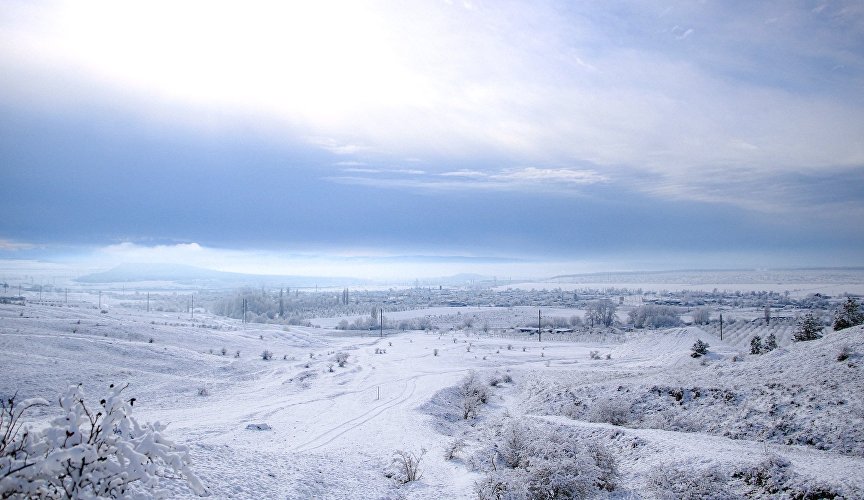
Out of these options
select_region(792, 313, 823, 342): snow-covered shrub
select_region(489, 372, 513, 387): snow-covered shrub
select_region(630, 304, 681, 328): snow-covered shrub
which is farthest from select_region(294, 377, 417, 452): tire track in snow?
select_region(630, 304, 681, 328): snow-covered shrub

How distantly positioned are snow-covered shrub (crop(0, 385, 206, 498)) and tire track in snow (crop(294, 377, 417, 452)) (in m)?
11.4

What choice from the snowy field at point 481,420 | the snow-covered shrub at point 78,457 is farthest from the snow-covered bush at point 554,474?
the snow-covered shrub at point 78,457

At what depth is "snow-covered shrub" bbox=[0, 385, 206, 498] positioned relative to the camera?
4.20 m

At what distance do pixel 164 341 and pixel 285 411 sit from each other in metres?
29.0

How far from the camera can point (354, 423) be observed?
20766 millimetres

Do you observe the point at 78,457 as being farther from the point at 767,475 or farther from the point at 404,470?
the point at 767,475

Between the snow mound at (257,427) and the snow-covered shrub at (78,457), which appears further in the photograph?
the snow mound at (257,427)

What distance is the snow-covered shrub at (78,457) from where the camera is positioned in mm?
4195

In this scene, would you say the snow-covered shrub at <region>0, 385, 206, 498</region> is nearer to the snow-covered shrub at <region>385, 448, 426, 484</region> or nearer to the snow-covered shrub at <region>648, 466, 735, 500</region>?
the snow-covered shrub at <region>385, 448, 426, 484</region>

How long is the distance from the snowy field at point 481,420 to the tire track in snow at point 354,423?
11 centimetres

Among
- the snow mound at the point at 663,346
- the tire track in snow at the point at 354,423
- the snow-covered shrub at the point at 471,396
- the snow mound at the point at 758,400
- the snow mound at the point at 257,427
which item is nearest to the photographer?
the snow mound at the point at 758,400

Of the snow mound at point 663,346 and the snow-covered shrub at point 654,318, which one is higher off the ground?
the snow mound at point 663,346

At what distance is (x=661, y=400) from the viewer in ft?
Answer: 59.8

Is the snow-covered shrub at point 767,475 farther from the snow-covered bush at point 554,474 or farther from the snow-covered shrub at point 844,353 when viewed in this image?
the snow-covered shrub at point 844,353
